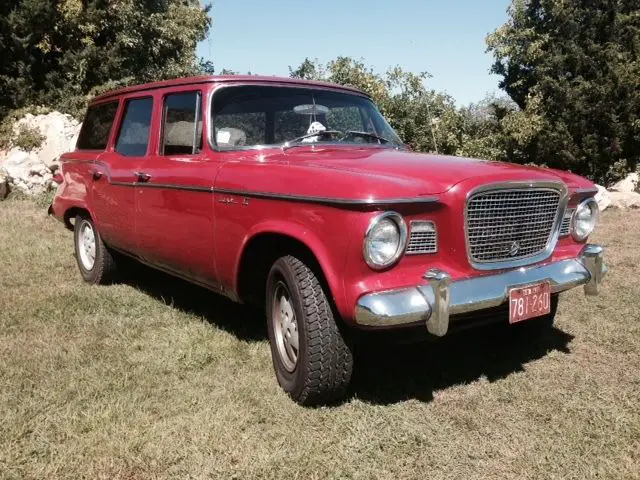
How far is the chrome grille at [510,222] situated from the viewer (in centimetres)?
292

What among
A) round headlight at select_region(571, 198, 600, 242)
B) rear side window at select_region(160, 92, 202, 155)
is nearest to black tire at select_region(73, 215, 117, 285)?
rear side window at select_region(160, 92, 202, 155)

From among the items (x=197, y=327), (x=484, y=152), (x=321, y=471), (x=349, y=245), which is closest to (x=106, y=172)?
(x=197, y=327)

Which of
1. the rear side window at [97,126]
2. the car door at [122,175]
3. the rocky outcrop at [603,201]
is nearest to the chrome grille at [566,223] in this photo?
the car door at [122,175]

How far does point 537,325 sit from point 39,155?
11.7 m

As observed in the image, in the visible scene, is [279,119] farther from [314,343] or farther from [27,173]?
[27,173]

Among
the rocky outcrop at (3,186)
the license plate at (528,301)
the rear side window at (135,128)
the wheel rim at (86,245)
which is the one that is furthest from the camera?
the rocky outcrop at (3,186)

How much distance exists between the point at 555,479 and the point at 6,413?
8.57 feet

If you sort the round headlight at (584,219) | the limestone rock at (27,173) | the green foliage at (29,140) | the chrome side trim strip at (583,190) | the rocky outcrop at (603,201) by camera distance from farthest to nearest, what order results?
the green foliage at (29,140) → the limestone rock at (27,173) → the rocky outcrop at (603,201) → the round headlight at (584,219) → the chrome side trim strip at (583,190)

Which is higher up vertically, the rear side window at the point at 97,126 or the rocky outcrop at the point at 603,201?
the rear side window at the point at 97,126

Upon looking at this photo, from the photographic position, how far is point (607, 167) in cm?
1547

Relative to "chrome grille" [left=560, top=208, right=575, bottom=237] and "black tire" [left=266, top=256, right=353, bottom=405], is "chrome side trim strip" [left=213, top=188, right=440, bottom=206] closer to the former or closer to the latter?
"black tire" [left=266, top=256, right=353, bottom=405]

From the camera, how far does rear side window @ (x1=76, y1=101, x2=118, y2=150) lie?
5250 mm

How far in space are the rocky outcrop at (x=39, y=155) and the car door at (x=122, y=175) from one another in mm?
6817

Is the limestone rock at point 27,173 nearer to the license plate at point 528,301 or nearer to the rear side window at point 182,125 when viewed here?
the rear side window at point 182,125
